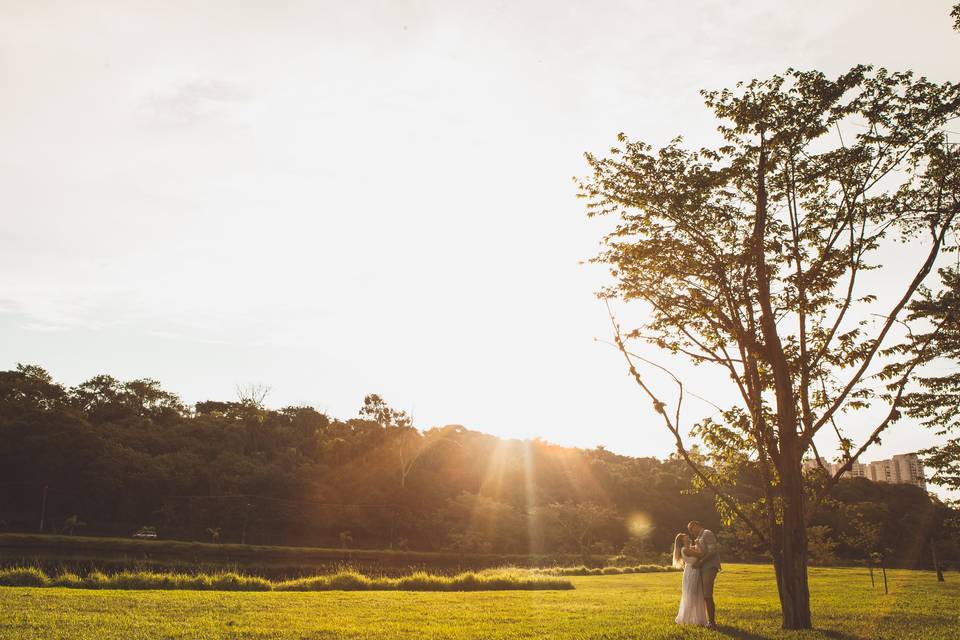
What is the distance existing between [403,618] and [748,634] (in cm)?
→ 620

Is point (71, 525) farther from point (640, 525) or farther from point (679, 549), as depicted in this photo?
point (679, 549)

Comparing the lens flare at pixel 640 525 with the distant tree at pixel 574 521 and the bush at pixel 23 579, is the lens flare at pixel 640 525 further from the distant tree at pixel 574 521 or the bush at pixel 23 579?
the bush at pixel 23 579

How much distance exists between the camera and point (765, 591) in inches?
912

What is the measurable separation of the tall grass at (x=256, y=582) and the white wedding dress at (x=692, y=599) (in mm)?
11581

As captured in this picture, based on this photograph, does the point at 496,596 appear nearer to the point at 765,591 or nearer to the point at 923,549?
the point at 765,591

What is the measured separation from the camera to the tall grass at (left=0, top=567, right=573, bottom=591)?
17016 millimetres

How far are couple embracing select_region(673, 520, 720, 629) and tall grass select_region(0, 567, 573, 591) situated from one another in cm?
1165

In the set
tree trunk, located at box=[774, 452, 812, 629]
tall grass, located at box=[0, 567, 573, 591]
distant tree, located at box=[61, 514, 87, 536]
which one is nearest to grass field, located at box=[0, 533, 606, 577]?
distant tree, located at box=[61, 514, 87, 536]

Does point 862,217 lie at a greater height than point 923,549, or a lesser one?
greater

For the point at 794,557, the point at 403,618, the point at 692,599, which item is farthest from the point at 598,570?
the point at 794,557

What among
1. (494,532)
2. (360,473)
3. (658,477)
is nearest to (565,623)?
(494,532)

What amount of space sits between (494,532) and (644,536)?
16.4 metres

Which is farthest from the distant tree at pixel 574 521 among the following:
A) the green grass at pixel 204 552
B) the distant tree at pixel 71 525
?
the distant tree at pixel 71 525

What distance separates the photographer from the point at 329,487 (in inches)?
2675
